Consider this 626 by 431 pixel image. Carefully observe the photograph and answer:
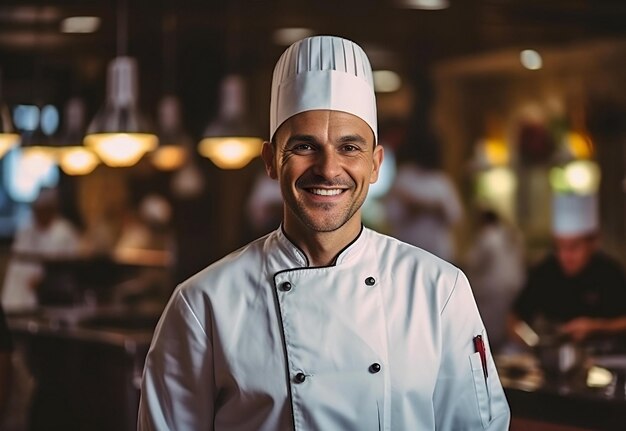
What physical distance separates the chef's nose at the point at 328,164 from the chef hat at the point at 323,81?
0.10 metres

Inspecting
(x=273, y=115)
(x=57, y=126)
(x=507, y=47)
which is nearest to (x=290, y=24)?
(x=507, y=47)

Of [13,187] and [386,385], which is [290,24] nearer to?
[13,187]

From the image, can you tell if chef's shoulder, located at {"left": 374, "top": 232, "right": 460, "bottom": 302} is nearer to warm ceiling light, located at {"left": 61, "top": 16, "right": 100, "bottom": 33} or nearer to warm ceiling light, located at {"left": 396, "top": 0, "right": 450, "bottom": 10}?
warm ceiling light, located at {"left": 396, "top": 0, "right": 450, "bottom": 10}

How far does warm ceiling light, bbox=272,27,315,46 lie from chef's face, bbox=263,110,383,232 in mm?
7548

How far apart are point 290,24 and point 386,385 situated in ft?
24.6

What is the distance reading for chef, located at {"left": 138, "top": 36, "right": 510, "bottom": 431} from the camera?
7.22 feet

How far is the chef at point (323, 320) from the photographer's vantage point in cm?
220

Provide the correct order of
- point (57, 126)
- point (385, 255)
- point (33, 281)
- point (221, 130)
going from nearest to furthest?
1. point (385, 255)
2. point (221, 130)
3. point (33, 281)
4. point (57, 126)

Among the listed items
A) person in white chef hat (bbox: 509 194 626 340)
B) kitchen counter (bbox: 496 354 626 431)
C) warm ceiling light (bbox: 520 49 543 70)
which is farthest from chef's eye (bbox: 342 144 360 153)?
warm ceiling light (bbox: 520 49 543 70)

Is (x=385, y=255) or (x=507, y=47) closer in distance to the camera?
(x=385, y=255)

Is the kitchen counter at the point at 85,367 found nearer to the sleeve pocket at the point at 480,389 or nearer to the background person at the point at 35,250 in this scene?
the background person at the point at 35,250

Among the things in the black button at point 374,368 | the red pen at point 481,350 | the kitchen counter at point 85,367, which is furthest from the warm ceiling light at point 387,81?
the black button at point 374,368

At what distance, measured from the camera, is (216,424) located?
7.43 feet

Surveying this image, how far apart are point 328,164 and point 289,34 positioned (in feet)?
26.5
